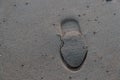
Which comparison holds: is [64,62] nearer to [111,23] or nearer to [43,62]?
[43,62]

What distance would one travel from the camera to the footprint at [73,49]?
3.59 ft

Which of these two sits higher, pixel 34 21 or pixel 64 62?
pixel 34 21

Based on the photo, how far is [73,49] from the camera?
1092mm

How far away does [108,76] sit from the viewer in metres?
1.09

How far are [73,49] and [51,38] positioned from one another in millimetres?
109

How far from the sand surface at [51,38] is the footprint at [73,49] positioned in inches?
0.7

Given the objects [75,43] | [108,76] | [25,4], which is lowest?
[108,76]

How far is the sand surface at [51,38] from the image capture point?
1096mm

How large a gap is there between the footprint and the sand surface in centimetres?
2

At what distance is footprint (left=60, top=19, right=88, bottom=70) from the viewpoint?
109cm

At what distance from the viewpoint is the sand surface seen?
3.59 ft

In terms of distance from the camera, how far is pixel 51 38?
1116 millimetres

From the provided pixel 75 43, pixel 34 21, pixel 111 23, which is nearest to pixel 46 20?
pixel 34 21

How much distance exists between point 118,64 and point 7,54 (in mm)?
481
